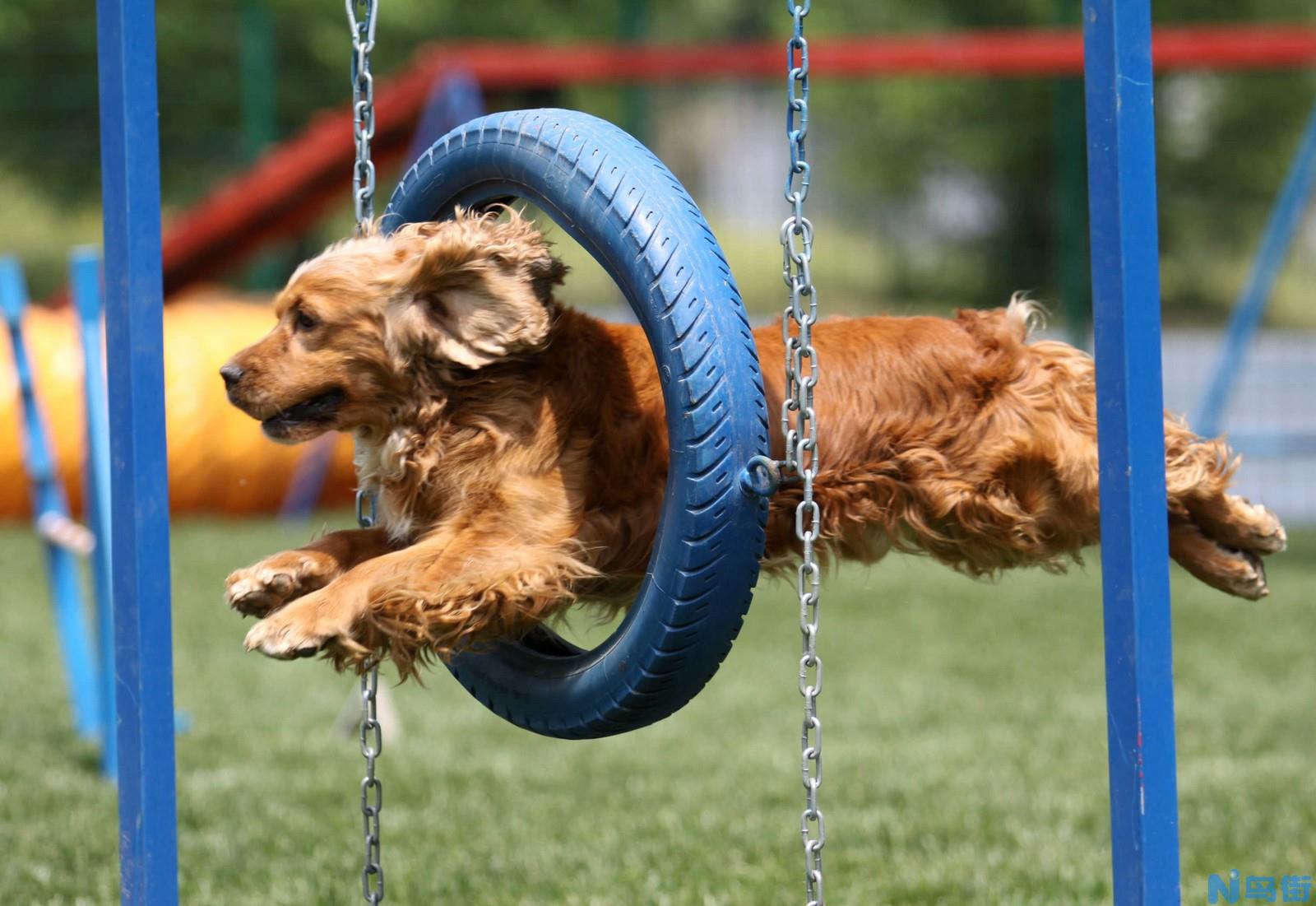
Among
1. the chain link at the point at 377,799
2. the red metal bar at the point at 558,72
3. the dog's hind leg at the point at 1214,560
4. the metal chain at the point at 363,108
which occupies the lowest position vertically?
the chain link at the point at 377,799

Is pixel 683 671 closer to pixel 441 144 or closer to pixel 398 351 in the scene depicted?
pixel 398 351

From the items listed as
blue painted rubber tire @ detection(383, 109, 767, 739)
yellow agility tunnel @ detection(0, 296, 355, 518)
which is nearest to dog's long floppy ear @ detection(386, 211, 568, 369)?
blue painted rubber tire @ detection(383, 109, 767, 739)

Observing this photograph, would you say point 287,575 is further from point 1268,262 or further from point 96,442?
point 1268,262

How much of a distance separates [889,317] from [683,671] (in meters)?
1.13

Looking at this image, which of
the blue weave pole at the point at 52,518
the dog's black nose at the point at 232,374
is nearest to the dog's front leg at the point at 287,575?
the dog's black nose at the point at 232,374

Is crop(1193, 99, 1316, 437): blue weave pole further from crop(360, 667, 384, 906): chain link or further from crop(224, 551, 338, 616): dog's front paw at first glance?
crop(224, 551, 338, 616): dog's front paw

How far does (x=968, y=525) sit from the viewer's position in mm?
3641

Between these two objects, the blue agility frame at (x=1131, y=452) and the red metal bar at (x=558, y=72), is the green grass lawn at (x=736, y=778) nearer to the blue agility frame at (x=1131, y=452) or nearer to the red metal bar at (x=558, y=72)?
the blue agility frame at (x=1131, y=452)

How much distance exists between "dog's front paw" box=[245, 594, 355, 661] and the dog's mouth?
1.59ft

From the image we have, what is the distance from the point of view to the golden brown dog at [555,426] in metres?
3.43

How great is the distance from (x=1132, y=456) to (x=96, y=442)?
4.29 metres

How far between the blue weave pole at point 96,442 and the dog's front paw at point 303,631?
308cm

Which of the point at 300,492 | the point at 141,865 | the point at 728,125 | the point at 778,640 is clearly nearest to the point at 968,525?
the point at 141,865

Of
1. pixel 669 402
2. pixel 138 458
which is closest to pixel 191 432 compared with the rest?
pixel 138 458
